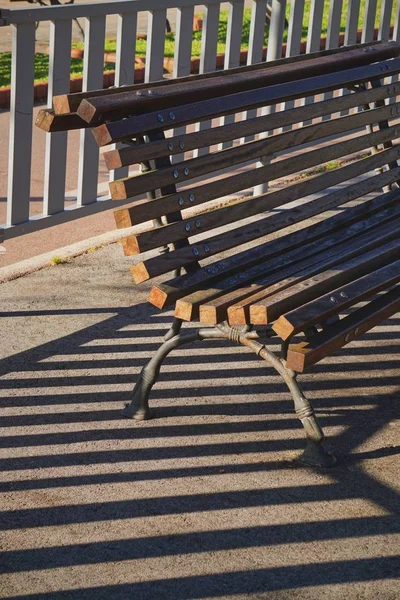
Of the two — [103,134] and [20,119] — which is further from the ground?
[103,134]

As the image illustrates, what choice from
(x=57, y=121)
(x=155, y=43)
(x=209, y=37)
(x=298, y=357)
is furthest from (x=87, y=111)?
(x=209, y=37)

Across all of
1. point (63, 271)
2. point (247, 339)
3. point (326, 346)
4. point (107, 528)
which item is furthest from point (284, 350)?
point (63, 271)

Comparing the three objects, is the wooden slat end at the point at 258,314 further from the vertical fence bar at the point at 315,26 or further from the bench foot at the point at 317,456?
the vertical fence bar at the point at 315,26

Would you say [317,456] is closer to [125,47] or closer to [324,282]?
[324,282]

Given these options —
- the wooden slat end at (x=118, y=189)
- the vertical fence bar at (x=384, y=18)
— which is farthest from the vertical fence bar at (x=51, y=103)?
the vertical fence bar at (x=384, y=18)

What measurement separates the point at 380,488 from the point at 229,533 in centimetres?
54

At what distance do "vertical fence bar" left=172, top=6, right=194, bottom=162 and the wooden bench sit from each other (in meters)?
0.93

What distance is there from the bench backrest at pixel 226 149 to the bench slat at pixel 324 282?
293 mm

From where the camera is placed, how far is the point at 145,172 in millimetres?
3467

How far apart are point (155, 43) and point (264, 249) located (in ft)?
5.55

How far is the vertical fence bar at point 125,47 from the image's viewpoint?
4.81 metres

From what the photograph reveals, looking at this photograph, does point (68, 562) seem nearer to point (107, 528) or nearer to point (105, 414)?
point (107, 528)

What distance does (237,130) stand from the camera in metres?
3.84

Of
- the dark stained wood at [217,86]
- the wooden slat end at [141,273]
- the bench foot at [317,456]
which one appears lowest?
the bench foot at [317,456]
